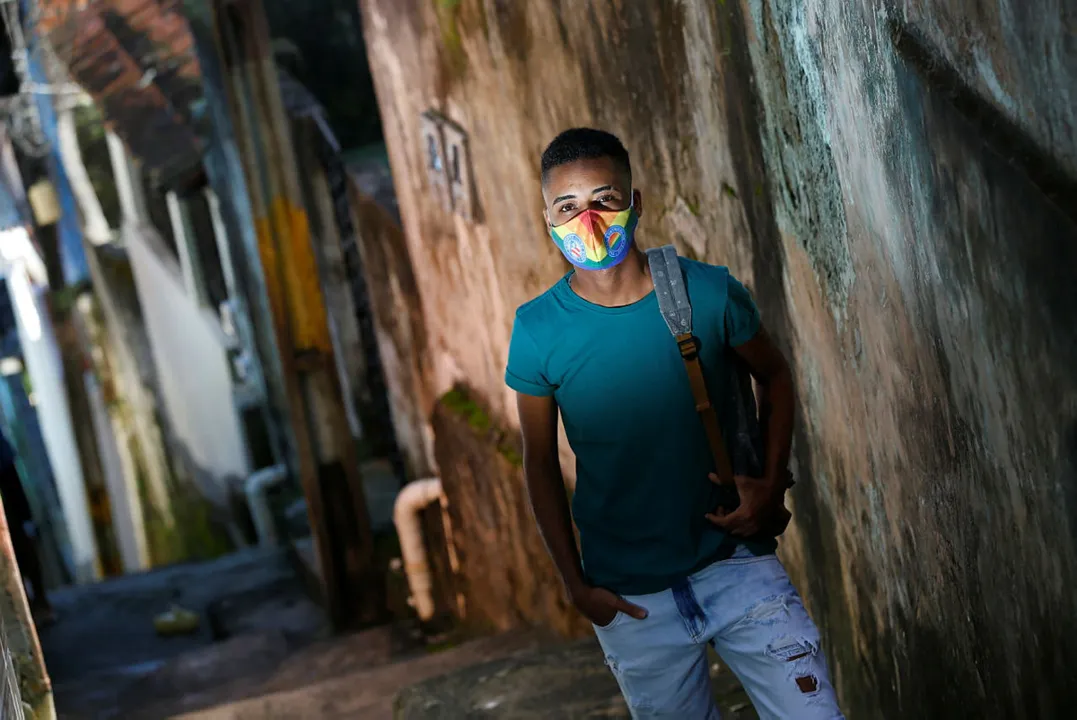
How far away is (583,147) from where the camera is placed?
8.04 ft

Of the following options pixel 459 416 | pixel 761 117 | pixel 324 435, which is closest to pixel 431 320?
pixel 459 416

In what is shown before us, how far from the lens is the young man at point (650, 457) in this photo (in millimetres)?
2395

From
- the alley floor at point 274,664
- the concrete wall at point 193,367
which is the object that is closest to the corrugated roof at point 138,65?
the concrete wall at point 193,367

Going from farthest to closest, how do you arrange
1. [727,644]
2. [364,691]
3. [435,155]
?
[435,155] < [364,691] < [727,644]

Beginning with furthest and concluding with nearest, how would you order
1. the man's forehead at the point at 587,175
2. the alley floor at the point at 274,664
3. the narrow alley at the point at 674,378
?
the alley floor at the point at 274,664 → the man's forehead at the point at 587,175 → the narrow alley at the point at 674,378

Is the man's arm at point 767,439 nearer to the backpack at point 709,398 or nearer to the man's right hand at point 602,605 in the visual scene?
the backpack at point 709,398

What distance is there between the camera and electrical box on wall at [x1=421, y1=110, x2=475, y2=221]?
5344 millimetres

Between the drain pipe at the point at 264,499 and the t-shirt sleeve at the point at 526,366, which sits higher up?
the t-shirt sleeve at the point at 526,366

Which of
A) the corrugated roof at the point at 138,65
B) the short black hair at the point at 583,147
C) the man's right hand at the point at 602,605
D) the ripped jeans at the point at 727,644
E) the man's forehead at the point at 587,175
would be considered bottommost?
the ripped jeans at the point at 727,644

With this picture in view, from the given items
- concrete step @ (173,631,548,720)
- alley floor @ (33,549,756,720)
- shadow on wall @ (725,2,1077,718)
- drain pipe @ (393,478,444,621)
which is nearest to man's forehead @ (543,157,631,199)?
shadow on wall @ (725,2,1077,718)

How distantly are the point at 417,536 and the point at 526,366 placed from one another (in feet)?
15.0

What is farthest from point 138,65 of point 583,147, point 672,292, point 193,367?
point 672,292

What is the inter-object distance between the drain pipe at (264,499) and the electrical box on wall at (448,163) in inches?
290

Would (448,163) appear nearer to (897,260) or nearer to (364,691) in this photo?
(364,691)
